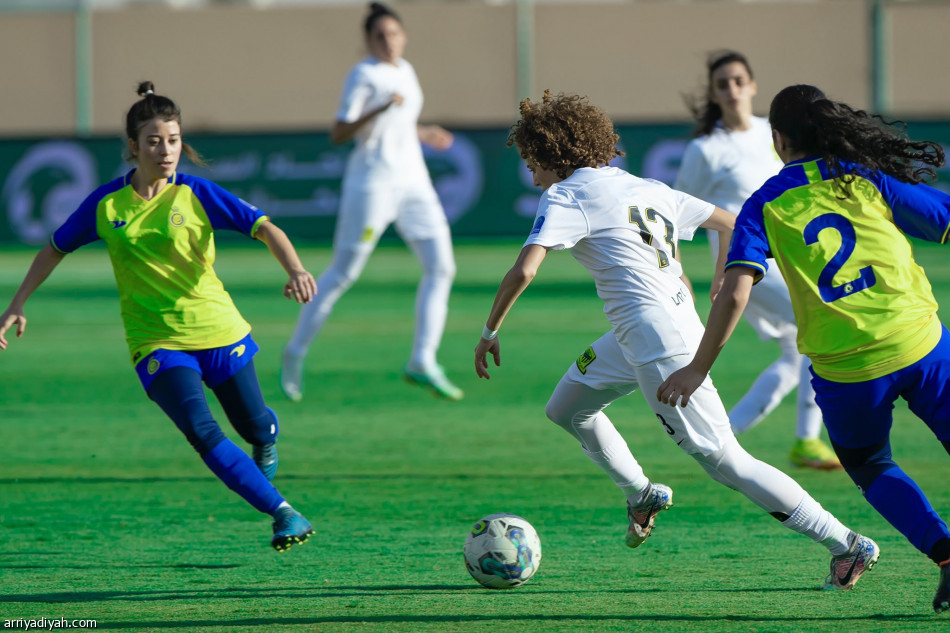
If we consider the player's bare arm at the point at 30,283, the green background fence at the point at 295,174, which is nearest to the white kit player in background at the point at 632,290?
the player's bare arm at the point at 30,283

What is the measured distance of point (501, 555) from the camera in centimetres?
507

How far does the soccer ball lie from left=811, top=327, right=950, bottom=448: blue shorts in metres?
1.24

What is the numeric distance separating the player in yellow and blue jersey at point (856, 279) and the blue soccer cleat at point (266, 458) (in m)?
2.35

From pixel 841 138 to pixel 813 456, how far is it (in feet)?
10.5

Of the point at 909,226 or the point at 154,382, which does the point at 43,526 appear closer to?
the point at 154,382

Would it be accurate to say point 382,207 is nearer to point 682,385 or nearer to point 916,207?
point 682,385

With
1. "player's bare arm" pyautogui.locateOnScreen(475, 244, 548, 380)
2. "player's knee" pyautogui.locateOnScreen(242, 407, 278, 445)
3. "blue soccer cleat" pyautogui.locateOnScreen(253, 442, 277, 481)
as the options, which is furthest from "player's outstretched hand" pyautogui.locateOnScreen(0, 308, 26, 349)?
"player's bare arm" pyautogui.locateOnScreen(475, 244, 548, 380)

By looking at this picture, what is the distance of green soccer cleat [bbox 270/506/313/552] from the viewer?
204 inches

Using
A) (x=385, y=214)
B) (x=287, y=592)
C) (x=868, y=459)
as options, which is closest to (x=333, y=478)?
(x=287, y=592)

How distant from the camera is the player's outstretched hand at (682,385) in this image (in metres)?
4.55

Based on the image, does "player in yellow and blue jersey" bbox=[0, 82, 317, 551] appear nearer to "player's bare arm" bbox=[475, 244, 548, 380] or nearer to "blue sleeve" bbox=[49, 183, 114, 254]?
"blue sleeve" bbox=[49, 183, 114, 254]

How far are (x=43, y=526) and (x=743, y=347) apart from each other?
735 cm

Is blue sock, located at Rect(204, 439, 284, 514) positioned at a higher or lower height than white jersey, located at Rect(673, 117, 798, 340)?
lower

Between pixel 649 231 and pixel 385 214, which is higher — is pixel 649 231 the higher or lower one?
the higher one
